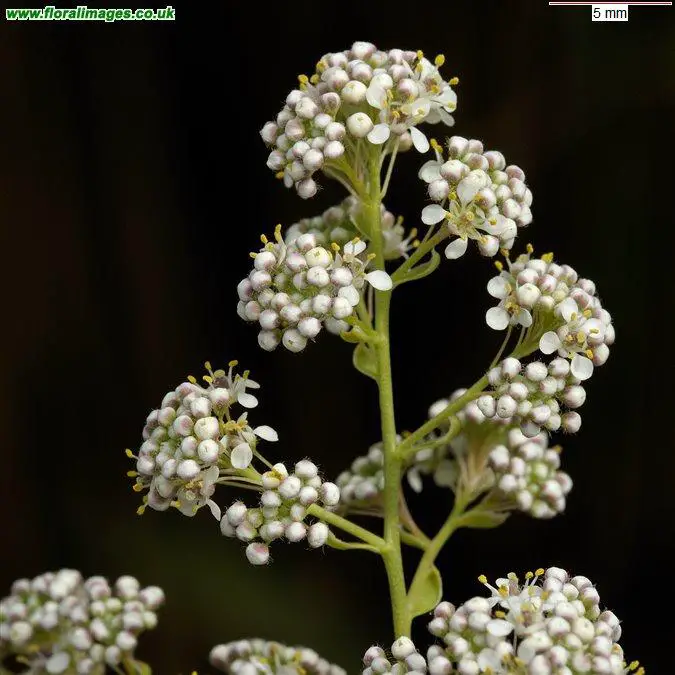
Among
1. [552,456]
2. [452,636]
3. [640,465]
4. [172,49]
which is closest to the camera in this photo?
[452,636]

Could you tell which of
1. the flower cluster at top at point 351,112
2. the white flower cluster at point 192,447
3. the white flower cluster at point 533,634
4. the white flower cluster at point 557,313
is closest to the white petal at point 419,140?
the flower cluster at top at point 351,112

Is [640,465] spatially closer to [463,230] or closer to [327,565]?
[327,565]

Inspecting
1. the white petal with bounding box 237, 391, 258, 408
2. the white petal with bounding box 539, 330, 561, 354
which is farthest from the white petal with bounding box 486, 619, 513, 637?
the white petal with bounding box 237, 391, 258, 408

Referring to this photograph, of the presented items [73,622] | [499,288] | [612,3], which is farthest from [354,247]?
[612,3]

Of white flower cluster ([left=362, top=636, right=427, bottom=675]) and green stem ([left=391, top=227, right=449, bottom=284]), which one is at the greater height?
green stem ([left=391, top=227, right=449, bottom=284])

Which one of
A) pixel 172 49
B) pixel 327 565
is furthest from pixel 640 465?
pixel 172 49

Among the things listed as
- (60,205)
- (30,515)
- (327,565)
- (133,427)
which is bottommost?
(327,565)

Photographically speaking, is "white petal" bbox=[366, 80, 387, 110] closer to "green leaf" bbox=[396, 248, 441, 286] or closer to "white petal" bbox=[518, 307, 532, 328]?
"green leaf" bbox=[396, 248, 441, 286]
